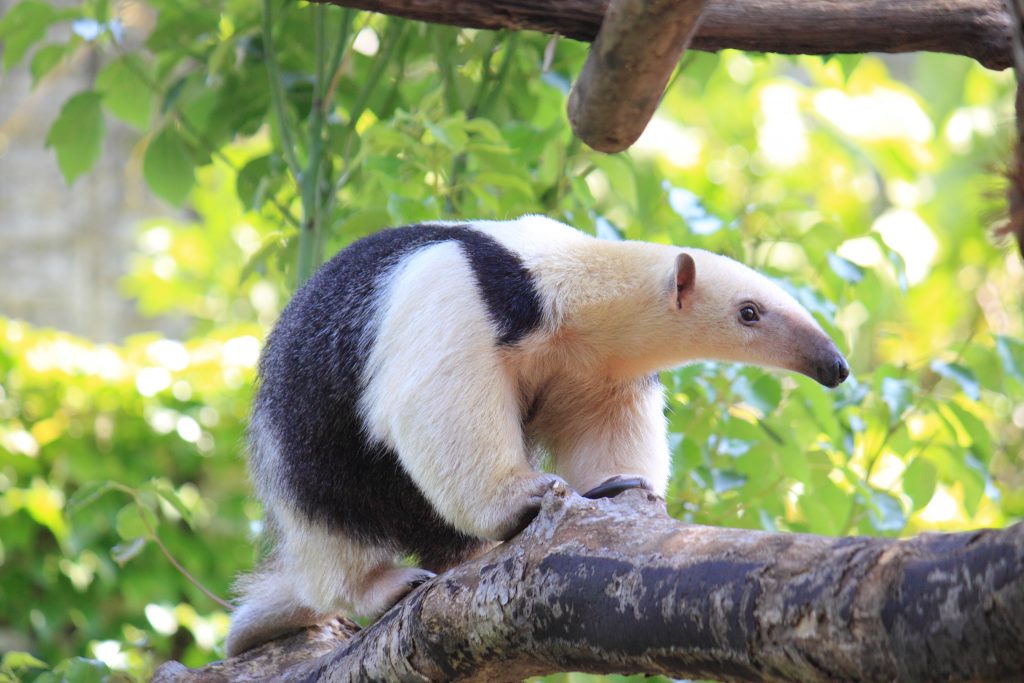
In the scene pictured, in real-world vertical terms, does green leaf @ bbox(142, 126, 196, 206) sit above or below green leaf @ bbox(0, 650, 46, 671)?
above

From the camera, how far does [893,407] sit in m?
4.57

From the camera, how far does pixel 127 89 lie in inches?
219

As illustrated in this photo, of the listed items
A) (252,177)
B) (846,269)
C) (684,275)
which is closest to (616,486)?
(684,275)

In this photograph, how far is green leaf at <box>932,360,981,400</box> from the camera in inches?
178

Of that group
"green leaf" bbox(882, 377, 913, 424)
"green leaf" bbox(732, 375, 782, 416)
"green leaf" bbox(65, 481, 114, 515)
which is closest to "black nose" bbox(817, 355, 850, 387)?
"green leaf" bbox(732, 375, 782, 416)

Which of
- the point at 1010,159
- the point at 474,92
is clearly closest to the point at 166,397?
the point at 474,92

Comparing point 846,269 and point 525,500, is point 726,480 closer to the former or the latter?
point 846,269

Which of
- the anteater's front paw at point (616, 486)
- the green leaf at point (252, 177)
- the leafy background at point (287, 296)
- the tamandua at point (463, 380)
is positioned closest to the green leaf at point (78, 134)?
the leafy background at point (287, 296)

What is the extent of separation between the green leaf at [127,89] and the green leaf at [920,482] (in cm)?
371

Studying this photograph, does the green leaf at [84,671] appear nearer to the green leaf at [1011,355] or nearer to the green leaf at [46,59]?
the green leaf at [46,59]

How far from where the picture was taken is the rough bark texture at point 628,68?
3.31 m

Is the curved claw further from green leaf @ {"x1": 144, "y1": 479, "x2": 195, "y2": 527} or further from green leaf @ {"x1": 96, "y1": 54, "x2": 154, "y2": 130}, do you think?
green leaf @ {"x1": 96, "y1": 54, "x2": 154, "y2": 130}

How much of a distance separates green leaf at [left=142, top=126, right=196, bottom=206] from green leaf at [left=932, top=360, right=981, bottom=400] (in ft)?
11.2

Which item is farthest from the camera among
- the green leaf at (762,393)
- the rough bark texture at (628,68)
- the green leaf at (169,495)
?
the green leaf at (762,393)
